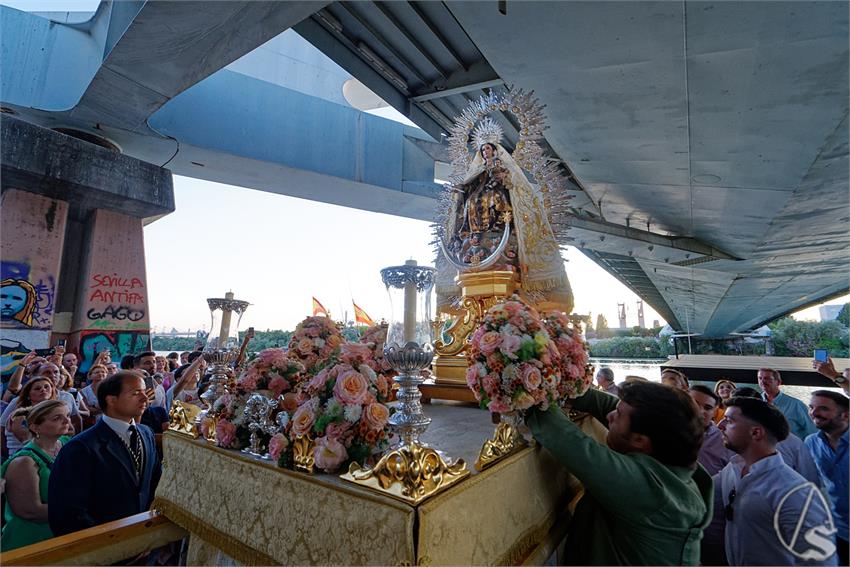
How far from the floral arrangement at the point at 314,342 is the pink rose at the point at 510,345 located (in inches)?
38.8

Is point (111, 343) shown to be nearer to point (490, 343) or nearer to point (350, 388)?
point (350, 388)

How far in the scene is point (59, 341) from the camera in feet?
21.3

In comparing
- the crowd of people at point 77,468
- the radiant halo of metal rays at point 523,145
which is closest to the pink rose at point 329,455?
the crowd of people at point 77,468

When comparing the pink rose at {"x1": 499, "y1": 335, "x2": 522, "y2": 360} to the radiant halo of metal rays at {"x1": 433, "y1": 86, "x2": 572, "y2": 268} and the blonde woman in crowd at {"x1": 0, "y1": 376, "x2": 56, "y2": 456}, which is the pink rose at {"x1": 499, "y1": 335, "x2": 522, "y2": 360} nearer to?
the radiant halo of metal rays at {"x1": 433, "y1": 86, "x2": 572, "y2": 268}

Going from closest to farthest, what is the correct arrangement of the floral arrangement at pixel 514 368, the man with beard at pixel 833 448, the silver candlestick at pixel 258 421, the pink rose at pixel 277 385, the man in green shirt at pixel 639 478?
the man in green shirt at pixel 639 478
the floral arrangement at pixel 514 368
the silver candlestick at pixel 258 421
the pink rose at pixel 277 385
the man with beard at pixel 833 448

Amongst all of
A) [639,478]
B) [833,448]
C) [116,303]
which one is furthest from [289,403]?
[116,303]

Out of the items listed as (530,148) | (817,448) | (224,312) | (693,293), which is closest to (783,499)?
(817,448)

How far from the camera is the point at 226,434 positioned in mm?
1818

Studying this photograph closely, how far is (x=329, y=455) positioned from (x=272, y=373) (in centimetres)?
88

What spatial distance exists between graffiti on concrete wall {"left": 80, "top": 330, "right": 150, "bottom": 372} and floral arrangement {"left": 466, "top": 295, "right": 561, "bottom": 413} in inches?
300

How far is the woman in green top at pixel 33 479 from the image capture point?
80.4 inches

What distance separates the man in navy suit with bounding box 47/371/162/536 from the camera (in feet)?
6.38

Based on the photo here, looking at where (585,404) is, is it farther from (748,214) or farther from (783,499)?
(748,214)

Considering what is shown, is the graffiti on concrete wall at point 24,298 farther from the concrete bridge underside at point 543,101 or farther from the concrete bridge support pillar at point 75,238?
the concrete bridge underside at point 543,101
